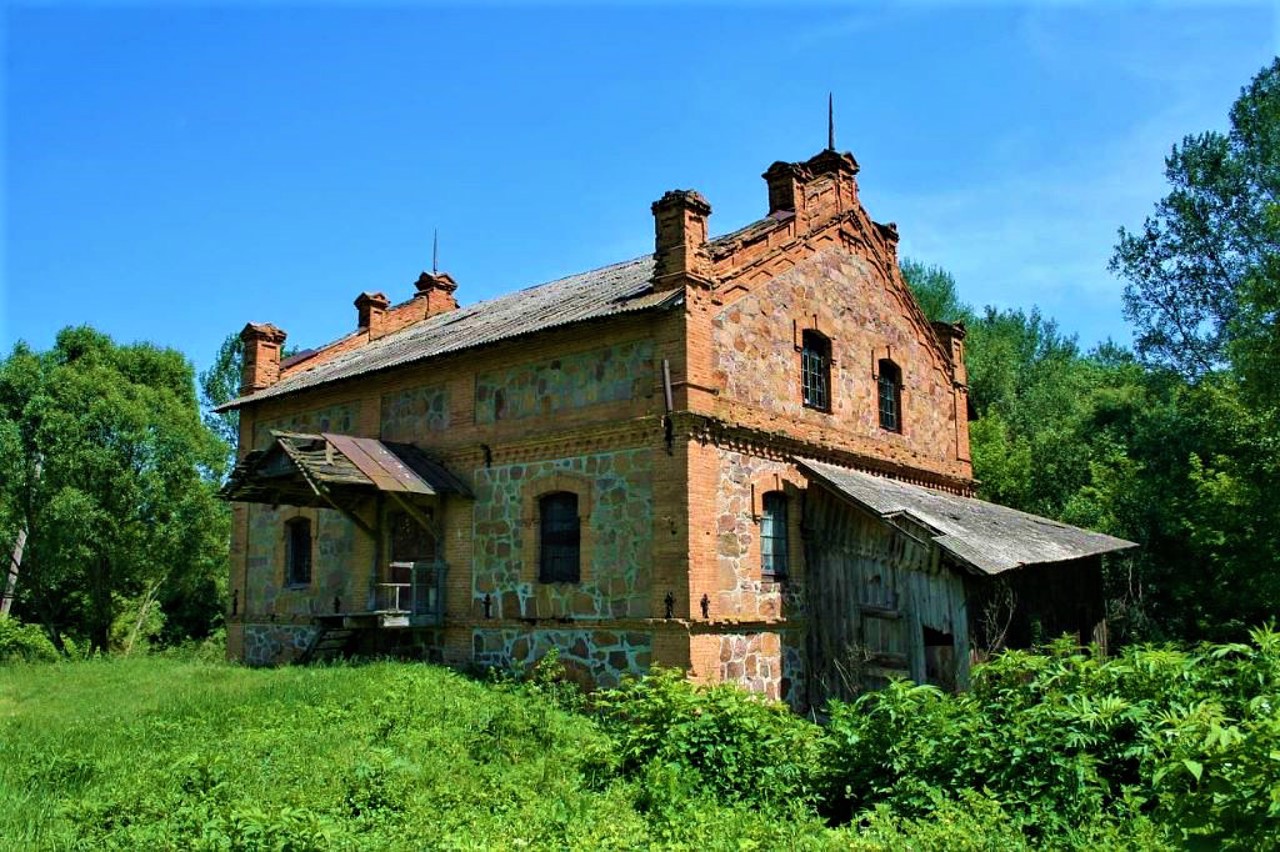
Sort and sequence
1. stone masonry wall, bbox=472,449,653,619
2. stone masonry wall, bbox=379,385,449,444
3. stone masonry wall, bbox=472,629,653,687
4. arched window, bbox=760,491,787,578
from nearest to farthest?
stone masonry wall, bbox=472,629,653,687, stone masonry wall, bbox=472,449,653,619, arched window, bbox=760,491,787,578, stone masonry wall, bbox=379,385,449,444

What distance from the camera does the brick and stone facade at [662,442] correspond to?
14805 mm

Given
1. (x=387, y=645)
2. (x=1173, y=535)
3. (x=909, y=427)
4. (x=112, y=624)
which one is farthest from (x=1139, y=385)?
(x=112, y=624)

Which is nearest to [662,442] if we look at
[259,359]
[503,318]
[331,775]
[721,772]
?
[503,318]

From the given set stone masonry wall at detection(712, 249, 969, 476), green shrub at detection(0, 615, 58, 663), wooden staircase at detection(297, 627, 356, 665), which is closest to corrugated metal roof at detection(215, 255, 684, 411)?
stone masonry wall at detection(712, 249, 969, 476)

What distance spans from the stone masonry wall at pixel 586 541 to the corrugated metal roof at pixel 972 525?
122 inches

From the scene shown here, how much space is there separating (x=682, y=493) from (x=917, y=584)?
3.61m

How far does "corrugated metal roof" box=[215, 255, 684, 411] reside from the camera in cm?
1630

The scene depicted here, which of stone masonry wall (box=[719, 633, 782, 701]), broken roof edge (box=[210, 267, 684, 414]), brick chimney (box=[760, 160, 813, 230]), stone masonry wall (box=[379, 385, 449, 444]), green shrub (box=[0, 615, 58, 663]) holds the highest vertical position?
brick chimney (box=[760, 160, 813, 230])

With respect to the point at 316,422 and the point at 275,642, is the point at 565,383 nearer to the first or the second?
the point at 316,422

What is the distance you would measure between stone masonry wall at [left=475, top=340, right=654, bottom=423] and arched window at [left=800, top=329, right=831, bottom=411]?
3.39m

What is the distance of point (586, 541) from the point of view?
15656mm

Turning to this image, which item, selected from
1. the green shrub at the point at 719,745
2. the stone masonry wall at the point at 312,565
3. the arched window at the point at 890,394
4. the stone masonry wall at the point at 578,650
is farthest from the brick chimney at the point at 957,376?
the green shrub at the point at 719,745

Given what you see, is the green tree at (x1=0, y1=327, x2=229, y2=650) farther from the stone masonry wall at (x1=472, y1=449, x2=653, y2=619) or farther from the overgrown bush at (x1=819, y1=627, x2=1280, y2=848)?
the overgrown bush at (x1=819, y1=627, x2=1280, y2=848)

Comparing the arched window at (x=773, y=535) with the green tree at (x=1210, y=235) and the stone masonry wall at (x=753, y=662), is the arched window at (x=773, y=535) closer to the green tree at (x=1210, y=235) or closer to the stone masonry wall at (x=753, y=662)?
the stone masonry wall at (x=753, y=662)
